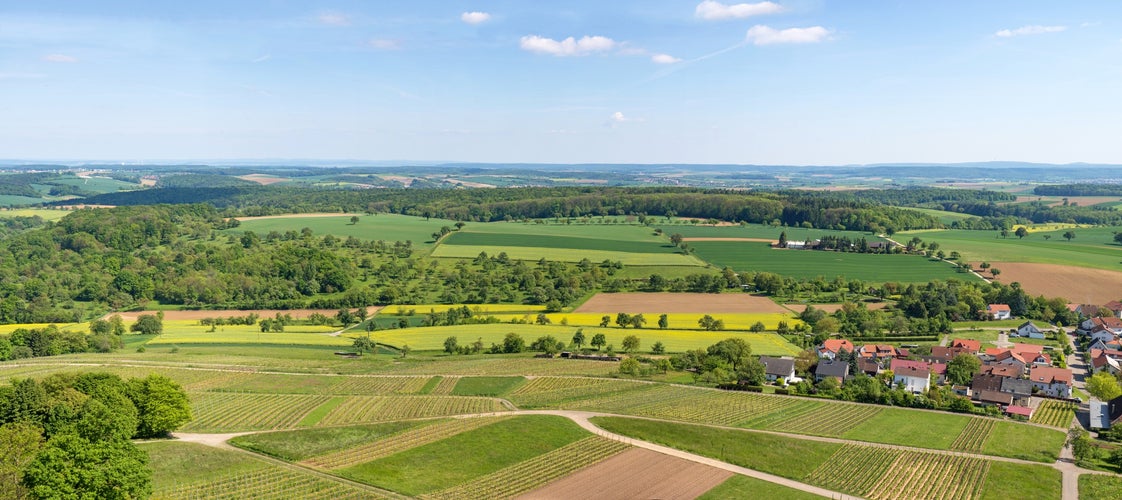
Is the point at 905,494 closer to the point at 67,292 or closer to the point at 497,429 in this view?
the point at 497,429

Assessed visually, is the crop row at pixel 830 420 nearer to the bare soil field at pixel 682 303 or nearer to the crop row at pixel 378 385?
the crop row at pixel 378 385

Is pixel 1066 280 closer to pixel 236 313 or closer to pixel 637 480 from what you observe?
pixel 637 480

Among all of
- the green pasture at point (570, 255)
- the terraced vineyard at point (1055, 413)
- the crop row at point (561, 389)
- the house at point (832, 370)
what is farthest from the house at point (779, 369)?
the green pasture at point (570, 255)

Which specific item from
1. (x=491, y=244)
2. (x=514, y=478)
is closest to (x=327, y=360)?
(x=514, y=478)

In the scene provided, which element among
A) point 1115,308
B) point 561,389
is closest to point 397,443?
point 561,389

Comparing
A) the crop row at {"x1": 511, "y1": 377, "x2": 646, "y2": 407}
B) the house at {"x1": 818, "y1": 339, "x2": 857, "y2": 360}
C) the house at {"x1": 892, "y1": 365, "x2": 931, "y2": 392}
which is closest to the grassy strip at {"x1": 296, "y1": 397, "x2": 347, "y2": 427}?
the crop row at {"x1": 511, "y1": 377, "x2": 646, "y2": 407}

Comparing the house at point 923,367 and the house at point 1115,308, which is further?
the house at point 1115,308

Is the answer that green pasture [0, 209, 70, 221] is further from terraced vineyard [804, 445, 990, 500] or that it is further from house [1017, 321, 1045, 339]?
house [1017, 321, 1045, 339]
